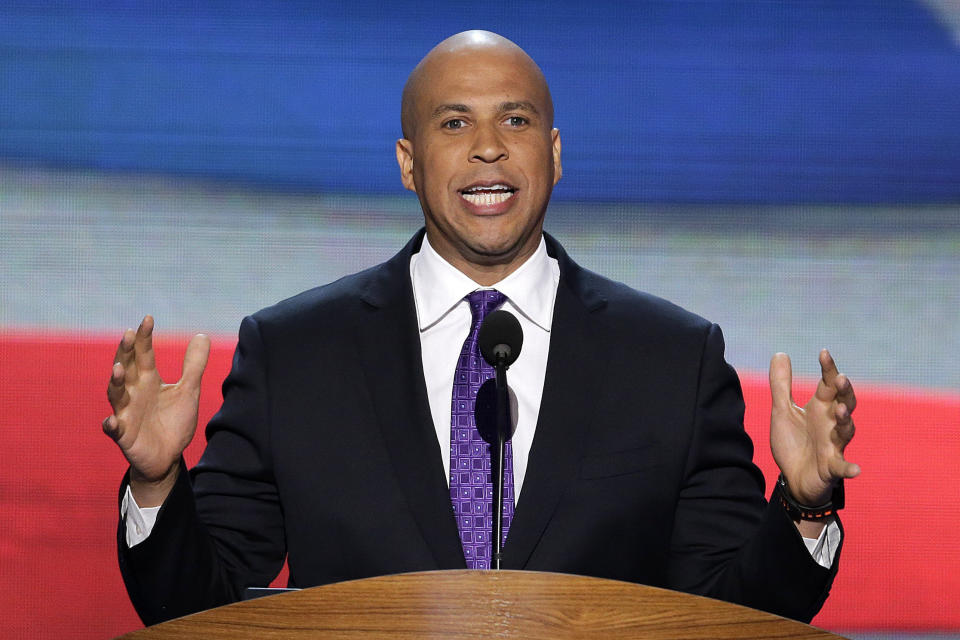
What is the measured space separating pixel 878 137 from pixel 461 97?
50.5 inches

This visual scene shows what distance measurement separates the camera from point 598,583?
1.17m

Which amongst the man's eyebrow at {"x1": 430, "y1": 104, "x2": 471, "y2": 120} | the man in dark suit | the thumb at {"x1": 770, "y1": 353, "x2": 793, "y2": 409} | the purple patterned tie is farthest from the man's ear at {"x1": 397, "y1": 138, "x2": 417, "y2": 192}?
the thumb at {"x1": 770, "y1": 353, "x2": 793, "y2": 409}

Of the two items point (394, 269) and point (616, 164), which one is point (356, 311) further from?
point (616, 164)

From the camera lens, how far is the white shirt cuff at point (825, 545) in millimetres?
1665

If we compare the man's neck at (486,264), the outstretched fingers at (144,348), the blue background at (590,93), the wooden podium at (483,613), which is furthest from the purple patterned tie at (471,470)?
the blue background at (590,93)

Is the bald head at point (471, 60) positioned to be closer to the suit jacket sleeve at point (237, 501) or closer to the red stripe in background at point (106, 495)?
the suit jacket sleeve at point (237, 501)

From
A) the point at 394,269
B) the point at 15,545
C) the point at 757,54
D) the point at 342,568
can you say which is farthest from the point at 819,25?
the point at 15,545

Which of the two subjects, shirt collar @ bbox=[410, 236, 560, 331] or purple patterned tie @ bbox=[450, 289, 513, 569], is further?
shirt collar @ bbox=[410, 236, 560, 331]

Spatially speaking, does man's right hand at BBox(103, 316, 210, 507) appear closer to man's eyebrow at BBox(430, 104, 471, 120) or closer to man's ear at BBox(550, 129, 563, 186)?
man's eyebrow at BBox(430, 104, 471, 120)

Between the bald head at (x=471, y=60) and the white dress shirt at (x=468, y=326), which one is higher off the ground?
the bald head at (x=471, y=60)

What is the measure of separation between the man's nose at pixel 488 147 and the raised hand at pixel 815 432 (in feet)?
2.01

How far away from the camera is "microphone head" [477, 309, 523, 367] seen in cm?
152

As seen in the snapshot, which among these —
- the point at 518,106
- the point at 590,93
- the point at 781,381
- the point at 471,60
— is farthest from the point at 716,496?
the point at 590,93

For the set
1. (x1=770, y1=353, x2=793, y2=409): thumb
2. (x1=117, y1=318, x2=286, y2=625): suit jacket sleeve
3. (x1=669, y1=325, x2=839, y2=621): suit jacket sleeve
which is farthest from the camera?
(x1=669, y1=325, x2=839, y2=621): suit jacket sleeve
